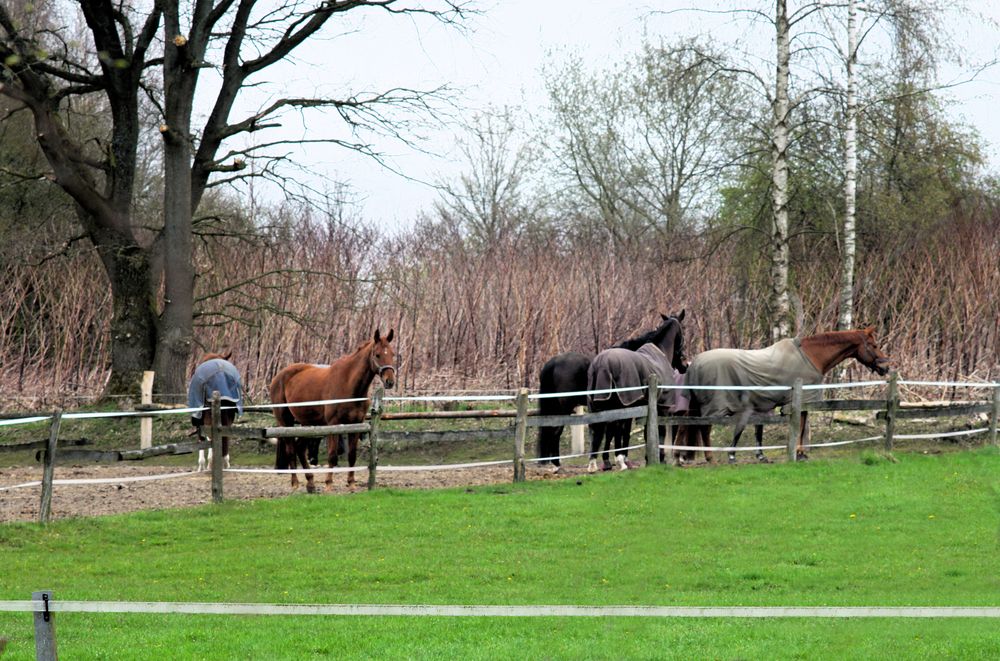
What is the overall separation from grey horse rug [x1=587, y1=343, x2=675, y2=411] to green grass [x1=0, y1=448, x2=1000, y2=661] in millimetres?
1437

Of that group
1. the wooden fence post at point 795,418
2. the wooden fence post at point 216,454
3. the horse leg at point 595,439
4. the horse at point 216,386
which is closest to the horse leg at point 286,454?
the horse at point 216,386

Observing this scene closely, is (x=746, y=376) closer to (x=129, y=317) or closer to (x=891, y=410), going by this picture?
(x=891, y=410)

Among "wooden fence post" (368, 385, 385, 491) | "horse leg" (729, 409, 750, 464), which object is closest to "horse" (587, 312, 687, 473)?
"horse leg" (729, 409, 750, 464)

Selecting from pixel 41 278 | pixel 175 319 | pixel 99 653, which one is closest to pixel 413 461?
pixel 175 319

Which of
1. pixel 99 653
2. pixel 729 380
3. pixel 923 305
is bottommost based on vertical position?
pixel 99 653

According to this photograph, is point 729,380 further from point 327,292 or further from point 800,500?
point 327,292

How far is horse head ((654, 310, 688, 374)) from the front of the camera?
17.5 metres

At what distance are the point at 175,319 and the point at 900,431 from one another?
12262mm

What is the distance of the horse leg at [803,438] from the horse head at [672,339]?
1843 millimetres

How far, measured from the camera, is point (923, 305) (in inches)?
897

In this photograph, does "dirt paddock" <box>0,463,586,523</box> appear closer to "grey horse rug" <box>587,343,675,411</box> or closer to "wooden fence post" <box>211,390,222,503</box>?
"wooden fence post" <box>211,390,222,503</box>

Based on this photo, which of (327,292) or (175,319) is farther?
(327,292)

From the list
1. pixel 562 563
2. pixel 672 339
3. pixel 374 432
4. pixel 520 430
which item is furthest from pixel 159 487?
pixel 672 339

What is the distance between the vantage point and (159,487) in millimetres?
15430
